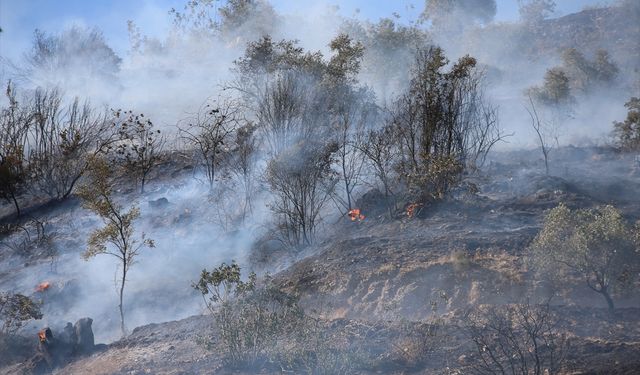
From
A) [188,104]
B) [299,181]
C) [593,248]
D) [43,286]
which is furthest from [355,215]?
[188,104]

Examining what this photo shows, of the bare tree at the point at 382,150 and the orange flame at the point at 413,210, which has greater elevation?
the bare tree at the point at 382,150

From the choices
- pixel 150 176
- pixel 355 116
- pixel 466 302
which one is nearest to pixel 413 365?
pixel 466 302

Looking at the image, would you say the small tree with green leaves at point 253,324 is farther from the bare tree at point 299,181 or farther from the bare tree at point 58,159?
the bare tree at point 58,159

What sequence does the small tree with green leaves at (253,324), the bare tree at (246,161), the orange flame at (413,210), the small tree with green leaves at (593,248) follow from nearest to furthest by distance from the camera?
the small tree with green leaves at (253,324) < the small tree with green leaves at (593,248) < the orange flame at (413,210) < the bare tree at (246,161)

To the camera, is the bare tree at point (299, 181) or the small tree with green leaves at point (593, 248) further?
the bare tree at point (299, 181)

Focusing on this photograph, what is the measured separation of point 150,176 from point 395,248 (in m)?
14.6

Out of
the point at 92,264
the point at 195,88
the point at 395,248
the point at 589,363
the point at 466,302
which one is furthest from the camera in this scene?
the point at 195,88

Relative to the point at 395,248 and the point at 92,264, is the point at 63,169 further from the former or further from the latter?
the point at 395,248

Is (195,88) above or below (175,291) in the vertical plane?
above

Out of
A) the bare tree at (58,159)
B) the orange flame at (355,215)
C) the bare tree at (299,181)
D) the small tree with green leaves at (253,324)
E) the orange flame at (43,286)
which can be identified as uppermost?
the bare tree at (58,159)

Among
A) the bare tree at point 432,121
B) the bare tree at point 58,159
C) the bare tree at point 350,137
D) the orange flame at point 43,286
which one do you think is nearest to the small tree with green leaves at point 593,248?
the bare tree at point 432,121

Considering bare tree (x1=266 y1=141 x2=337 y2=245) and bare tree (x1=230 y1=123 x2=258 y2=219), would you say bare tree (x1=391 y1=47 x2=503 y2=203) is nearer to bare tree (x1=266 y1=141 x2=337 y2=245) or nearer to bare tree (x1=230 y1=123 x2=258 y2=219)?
bare tree (x1=266 y1=141 x2=337 y2=245)

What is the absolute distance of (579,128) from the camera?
34406mm

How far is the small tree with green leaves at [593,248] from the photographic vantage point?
387 inches
